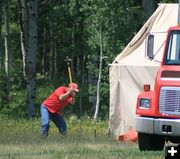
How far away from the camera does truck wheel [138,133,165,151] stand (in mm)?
14287

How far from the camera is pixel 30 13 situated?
30.9 meters

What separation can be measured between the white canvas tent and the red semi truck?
8372 mm

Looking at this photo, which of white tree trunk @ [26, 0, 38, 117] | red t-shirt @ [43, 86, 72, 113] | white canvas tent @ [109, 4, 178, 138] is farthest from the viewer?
white tree trunk @ [26, 0, 38, 117]

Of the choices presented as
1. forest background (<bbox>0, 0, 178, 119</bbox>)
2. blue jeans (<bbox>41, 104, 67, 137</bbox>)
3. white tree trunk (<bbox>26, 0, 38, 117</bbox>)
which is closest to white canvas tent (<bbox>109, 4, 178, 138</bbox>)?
blue jeans (<bbox>41, 104, 67, 137</bbox>)

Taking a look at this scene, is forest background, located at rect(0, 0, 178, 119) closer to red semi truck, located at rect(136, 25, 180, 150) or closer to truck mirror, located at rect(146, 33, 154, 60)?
truck mirror, located at rect(146, 33, 154, 60)

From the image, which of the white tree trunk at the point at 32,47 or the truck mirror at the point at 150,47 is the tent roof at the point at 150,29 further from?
the truck mirror at the point at 150,47

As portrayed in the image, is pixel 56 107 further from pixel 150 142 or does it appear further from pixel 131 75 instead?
pixel 150 142

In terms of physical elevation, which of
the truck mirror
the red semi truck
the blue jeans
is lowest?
the blue jeans

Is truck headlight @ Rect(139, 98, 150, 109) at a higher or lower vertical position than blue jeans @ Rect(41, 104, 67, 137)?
higher

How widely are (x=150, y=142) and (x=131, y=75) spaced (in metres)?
8.89

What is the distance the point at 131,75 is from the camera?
23.2m

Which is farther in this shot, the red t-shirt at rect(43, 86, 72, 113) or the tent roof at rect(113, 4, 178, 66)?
the tent roof at rect(113, 4, 178, 66)

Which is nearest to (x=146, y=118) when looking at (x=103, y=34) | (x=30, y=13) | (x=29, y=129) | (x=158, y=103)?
(x=158, y=103)

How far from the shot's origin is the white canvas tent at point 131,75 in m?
23.0
